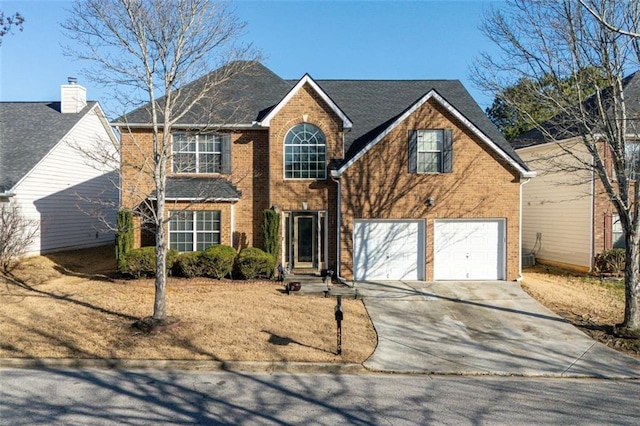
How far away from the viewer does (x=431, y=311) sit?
40.6 ft

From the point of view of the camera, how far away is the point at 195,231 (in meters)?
16.2

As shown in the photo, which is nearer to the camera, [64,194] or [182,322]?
Result: [182,322]

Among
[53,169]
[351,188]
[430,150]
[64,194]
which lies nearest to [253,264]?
[351,188]

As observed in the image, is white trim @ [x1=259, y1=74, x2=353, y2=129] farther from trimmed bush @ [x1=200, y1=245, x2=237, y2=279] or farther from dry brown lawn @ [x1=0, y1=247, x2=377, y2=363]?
dry brown lawn @ [x1=0, y1=247, x2=377, y2=363]

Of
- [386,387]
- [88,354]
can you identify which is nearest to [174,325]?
[88,354]

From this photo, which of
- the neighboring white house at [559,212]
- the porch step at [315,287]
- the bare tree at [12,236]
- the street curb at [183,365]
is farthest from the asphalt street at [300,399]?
the neighboring white house at [559,212]

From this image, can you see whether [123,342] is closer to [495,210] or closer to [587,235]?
[495,210]

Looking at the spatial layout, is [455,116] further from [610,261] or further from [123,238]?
[123,238]

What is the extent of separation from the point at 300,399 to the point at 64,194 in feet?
60.4

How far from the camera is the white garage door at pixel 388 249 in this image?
1551 centimetres

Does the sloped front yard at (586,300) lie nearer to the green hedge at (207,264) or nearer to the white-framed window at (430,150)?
the white-framed window at (430,150)

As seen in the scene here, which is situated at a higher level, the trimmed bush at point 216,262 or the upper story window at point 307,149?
the upper story window at point 307,149

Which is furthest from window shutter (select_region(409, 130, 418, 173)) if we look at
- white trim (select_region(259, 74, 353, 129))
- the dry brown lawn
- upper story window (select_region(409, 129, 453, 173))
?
the dry brown lawn

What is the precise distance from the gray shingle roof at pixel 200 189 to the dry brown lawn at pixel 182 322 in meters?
2.91
